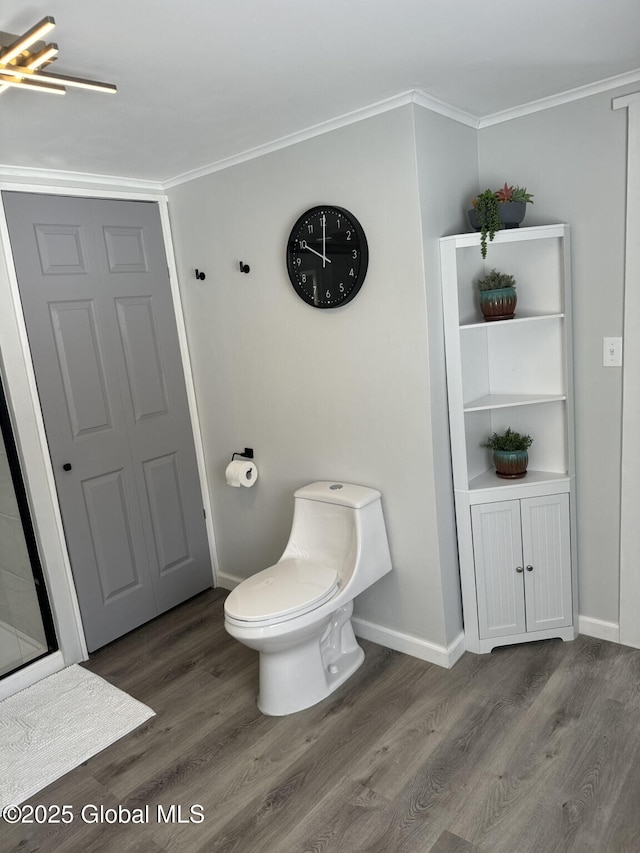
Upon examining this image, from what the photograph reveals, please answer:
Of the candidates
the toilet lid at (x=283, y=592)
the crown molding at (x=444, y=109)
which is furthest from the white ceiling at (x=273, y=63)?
the toilet lid at (x=283, y=592)

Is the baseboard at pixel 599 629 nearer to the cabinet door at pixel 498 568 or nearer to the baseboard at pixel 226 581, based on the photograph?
the cabinet door at pixel 498 568

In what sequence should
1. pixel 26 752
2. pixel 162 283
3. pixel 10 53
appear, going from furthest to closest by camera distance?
pixel 162 283 → pixel 26 752 → pixel 10 53

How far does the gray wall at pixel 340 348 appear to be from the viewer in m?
2.45

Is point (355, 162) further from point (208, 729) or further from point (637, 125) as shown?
point (208, 729)

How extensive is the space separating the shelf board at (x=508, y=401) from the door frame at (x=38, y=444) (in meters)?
1.87

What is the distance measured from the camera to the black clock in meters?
2.54

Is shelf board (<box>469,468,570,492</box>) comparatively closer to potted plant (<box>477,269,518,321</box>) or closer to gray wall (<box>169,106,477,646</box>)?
gray wall (<box>169,106,477,646</box>)

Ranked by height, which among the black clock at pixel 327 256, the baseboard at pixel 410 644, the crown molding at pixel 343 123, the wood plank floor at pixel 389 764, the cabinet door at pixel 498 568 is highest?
the crown molding at pixel 343 123

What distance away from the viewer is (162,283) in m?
3.29

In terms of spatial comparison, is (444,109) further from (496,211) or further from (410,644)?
(410,644)

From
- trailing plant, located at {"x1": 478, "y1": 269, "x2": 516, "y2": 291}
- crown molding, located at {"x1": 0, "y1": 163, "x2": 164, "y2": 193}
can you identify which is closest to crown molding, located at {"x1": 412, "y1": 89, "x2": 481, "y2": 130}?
trailing plant, located at {"x1": 478, "y1": 269, "x2": 516, "y2": 291}

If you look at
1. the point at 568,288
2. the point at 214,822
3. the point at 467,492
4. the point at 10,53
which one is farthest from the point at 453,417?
the point at 10,53

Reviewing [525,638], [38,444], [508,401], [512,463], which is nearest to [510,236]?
[508,401]

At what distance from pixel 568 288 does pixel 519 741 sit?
1710 mm
